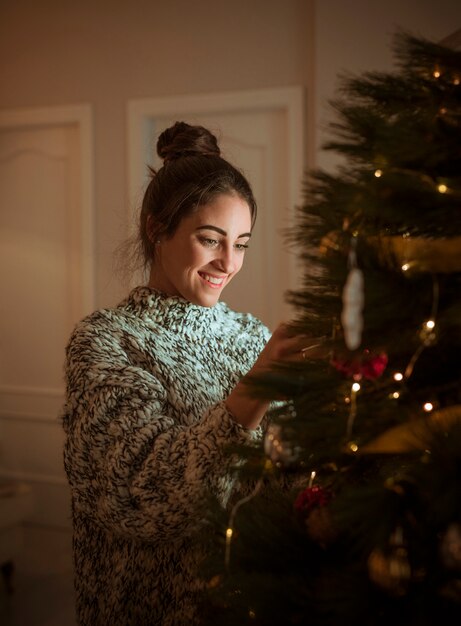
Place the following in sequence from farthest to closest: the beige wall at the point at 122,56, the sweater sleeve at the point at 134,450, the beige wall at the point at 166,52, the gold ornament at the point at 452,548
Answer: the beige wall at the point at 122,56, the beige wall at the point at 166,52, the sweater sleeve at the point at 134,450, the gold ornament at the point at 452,548

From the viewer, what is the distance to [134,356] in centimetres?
132

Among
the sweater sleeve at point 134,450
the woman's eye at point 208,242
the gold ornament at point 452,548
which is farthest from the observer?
the woman's eye at point 208,242

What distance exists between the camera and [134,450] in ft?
3.43

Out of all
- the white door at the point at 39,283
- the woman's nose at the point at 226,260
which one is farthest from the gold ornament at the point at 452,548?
the white door at the point at 39,283

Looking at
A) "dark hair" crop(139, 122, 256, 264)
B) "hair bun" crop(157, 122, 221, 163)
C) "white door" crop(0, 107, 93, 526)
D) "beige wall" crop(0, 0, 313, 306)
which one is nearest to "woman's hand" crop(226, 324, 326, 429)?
Answer: "dark hair" crop(139, 122, 256, 264)

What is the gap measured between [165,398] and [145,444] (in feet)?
0.47

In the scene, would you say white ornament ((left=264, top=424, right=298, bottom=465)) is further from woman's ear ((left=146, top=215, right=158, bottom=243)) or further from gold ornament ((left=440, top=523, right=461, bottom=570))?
woman's ear ((left=146, top=215, right=158, bottom=243))

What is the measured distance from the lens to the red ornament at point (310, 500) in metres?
0.65

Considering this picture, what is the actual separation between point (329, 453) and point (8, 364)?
150 inches

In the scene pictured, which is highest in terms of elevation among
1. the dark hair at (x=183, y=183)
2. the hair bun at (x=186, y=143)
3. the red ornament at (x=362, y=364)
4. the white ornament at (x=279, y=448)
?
the hair bun at (x=186, y=143)

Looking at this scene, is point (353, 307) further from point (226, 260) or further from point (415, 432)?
point (226, 260)

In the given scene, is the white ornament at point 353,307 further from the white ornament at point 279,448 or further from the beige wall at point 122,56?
the beige wall at point 122,56

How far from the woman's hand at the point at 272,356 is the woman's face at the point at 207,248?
1.50 ft

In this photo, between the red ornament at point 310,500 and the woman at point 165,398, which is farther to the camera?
the woman at point 165,398
